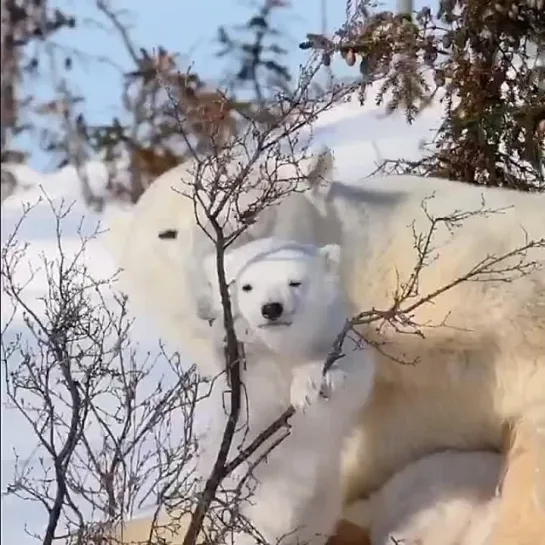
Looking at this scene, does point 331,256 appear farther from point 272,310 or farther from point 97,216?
point 97,216

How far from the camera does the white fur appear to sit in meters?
1.00

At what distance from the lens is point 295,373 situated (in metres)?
0.89

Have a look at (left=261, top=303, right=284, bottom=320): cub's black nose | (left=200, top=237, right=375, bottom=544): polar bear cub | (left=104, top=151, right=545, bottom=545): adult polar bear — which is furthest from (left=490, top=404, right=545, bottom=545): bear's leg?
(left=261, top=303, right=284, bottom=320): cub's black nose

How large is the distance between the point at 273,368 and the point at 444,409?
207 millimetres

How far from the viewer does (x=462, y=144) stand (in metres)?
1.16

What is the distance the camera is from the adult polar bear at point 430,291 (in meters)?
0.97

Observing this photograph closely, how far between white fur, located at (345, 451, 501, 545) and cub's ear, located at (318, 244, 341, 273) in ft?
0.82

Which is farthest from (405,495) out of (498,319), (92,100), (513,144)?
(92,100)

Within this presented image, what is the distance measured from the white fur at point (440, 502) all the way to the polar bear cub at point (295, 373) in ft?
0.24

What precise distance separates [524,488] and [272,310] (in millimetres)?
280

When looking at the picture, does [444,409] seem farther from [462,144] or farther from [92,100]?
[92,100]

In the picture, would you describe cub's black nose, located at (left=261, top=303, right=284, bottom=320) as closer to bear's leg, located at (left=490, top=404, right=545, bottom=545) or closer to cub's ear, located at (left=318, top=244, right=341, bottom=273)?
cub's ear, located at (left=318, top=244, right=341, bottom=273)

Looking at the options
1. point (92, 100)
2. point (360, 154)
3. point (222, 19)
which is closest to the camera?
point (360, 154)

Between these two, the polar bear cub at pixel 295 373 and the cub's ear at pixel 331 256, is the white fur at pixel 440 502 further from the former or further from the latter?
the cub's ear at pixel 331 256
